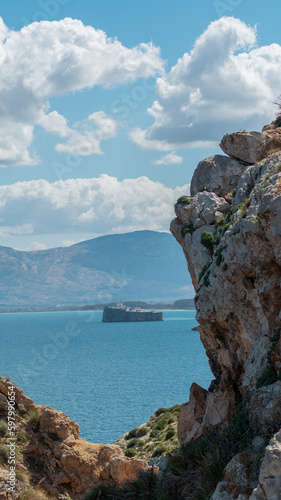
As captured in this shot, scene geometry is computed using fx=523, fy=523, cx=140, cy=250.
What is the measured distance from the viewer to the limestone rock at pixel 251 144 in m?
28.8

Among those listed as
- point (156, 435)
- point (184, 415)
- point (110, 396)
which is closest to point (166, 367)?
point (110, 396)

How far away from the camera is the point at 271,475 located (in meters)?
9.84

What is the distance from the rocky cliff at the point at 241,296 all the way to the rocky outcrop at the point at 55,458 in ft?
14.9

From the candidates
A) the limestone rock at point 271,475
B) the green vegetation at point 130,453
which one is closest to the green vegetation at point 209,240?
the limestone rock at point 271,475

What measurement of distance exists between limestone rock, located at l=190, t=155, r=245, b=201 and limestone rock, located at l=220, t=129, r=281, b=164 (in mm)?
553

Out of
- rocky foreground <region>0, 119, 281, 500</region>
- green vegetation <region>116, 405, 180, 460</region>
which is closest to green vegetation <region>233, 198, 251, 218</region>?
rocky foreground <region>0, 119, 281, 500</region>

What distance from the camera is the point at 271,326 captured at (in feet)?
66.1

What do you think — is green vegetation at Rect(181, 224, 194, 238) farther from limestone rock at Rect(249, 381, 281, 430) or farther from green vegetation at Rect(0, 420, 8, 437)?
limestone rock at Rect(249, 381, 281, 430)

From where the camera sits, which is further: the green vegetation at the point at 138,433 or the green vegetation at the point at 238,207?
the green vegetation at the point at 138,433

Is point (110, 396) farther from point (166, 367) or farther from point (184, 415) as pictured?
point (184, 415)

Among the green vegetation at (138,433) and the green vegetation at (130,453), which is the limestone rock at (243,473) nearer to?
the green vegetation at (130,453)

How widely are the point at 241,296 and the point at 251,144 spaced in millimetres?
10326

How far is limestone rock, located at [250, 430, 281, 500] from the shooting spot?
31.9 feet

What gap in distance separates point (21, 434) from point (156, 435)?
101 ft
